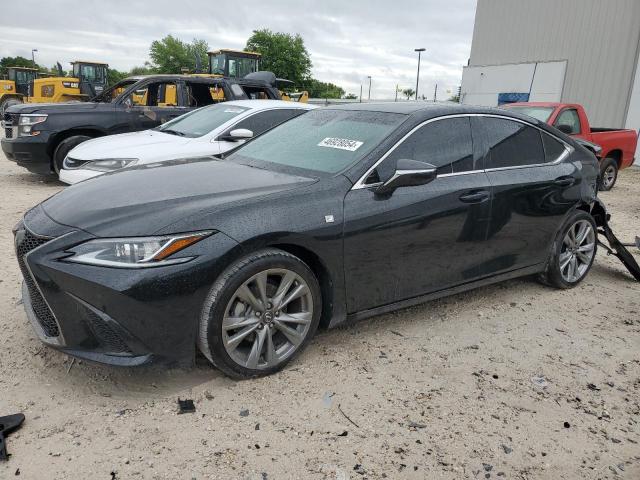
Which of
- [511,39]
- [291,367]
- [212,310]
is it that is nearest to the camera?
[212,310]

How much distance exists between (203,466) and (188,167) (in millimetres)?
2006

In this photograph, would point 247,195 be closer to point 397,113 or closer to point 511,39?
point 397,113

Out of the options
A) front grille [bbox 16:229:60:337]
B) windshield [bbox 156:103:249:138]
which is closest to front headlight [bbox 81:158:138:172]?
windshield [bbox 156:103:249:138]

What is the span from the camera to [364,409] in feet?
9.29

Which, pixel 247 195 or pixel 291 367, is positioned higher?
pixel 247 195

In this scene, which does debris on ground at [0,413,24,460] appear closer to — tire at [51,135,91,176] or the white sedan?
the white sedan

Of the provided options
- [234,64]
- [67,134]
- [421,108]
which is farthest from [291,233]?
[234,64]

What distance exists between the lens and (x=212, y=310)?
2.74 metres

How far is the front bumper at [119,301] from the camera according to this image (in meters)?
2.56

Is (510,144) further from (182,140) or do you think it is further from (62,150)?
(62,150)

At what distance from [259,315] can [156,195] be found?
87 cm

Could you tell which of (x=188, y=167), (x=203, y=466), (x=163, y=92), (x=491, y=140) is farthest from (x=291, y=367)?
(x=163, y=92)

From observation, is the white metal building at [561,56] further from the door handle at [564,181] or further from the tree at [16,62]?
the tree at [16,62]

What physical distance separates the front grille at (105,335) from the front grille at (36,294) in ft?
0.82
